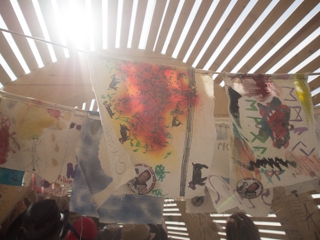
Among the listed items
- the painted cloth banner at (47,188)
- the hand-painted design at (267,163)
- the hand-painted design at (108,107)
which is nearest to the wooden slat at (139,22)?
the hand-painted design at (108,107)

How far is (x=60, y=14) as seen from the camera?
197 centimetres

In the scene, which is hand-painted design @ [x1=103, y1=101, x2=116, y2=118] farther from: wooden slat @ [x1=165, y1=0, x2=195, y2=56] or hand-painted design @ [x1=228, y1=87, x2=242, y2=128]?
wooden slat @ [x1=165, y1=0, x2=195, y2=56]

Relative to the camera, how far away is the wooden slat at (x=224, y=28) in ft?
6.17

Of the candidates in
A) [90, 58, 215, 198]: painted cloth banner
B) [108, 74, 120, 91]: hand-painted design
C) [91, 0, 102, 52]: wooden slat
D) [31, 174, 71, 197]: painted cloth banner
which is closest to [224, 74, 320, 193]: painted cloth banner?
[90, 58, 215, 198]: painted cloth banner

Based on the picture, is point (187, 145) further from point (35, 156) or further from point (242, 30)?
point (242, 30)

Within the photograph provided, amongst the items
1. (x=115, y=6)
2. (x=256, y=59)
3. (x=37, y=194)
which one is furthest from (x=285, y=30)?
(x=37, y=194)

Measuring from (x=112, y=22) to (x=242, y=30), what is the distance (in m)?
1.67

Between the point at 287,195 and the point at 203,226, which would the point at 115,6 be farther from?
the point at 203,226

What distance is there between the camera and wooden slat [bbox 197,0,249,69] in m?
1.88

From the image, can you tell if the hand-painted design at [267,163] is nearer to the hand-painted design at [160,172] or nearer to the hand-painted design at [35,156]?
the hand-painted design at [160,172]

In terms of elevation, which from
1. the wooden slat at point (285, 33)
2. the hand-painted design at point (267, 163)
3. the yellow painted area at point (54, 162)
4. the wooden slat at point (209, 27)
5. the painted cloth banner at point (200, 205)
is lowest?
the painted cloth banner at point (200, 205)

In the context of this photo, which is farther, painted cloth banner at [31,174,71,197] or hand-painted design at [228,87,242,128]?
painted cloth banner at [31,174,71,197]

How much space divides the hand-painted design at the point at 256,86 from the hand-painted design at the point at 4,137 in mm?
2213

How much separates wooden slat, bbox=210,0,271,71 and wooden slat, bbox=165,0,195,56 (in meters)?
0.66
